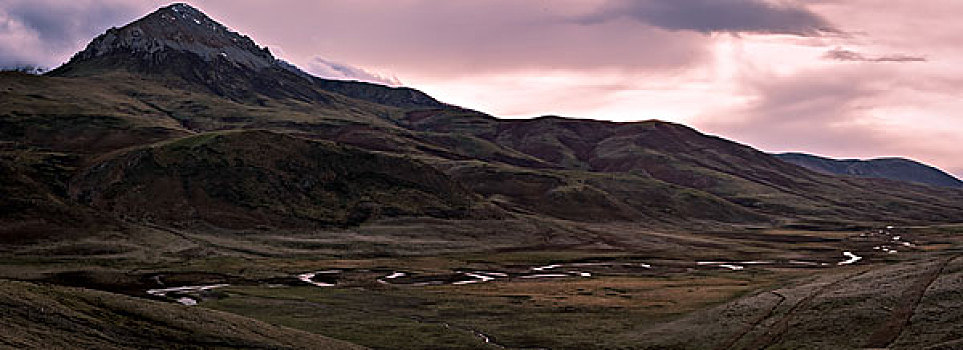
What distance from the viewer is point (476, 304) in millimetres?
94938

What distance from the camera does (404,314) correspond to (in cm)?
8831

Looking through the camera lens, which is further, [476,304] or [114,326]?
[476,304]

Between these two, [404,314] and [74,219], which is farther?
[74,219]

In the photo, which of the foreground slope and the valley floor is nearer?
the foreground slope

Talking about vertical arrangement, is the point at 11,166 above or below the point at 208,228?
above

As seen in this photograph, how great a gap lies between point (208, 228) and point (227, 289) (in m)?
94.8

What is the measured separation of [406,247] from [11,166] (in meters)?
89.3

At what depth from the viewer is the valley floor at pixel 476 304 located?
2124 inches

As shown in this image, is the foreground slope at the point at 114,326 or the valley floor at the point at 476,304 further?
the valley floor at the point at 476,304

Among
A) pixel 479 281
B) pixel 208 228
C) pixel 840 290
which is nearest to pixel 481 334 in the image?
pixel 840 290

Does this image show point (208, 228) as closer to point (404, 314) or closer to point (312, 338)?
point (404, 314)

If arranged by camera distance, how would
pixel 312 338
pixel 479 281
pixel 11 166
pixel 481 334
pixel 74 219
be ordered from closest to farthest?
1. pixel 312 338
2. pixel 481 334
3. pixel 479 281
4. pixel 74 219
5. pixel 11 166

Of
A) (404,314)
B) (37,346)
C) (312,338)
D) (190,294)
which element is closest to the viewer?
(37,346)

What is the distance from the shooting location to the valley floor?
5394 cm
